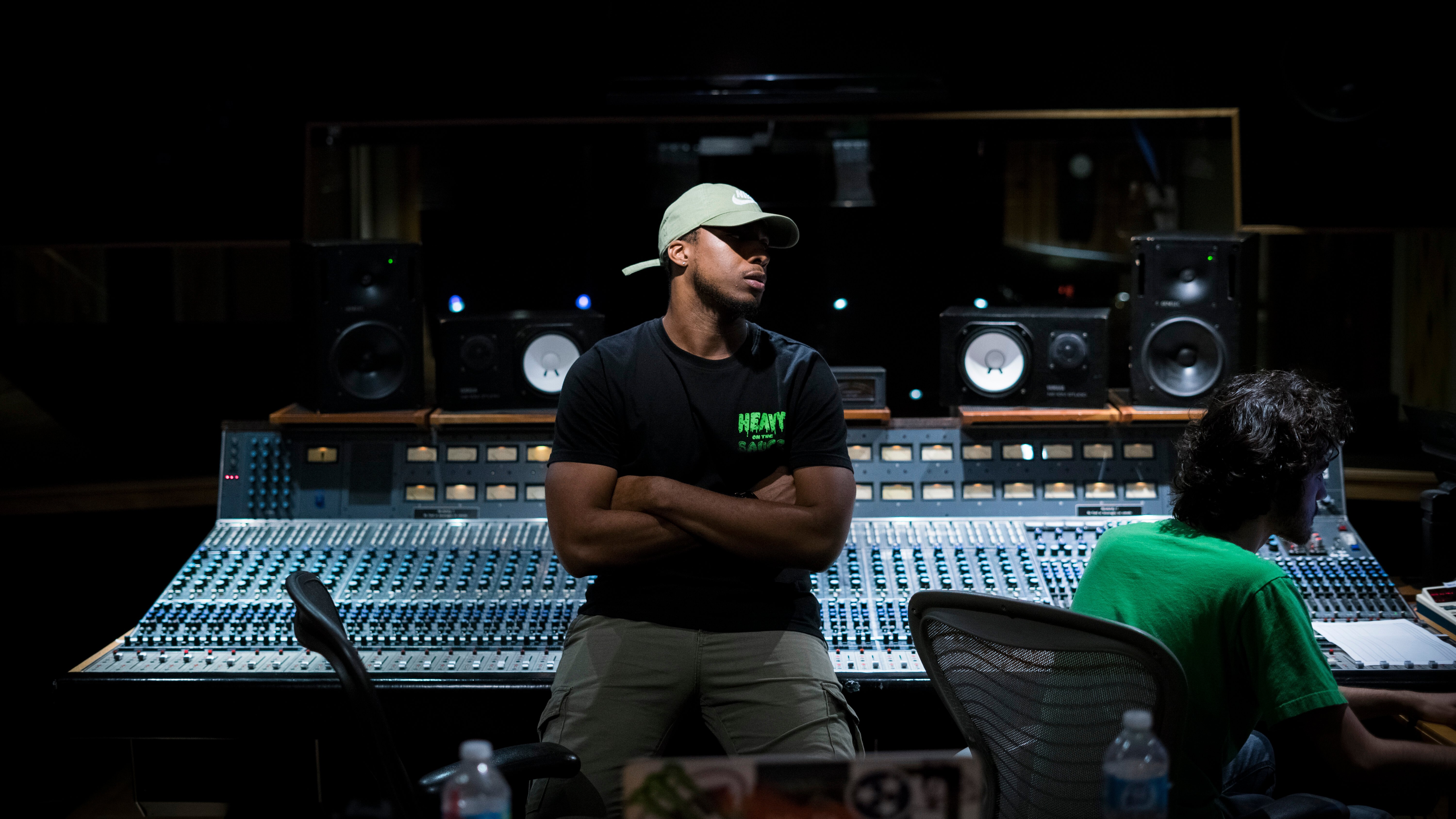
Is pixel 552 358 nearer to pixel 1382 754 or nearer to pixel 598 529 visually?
pixel 598 529

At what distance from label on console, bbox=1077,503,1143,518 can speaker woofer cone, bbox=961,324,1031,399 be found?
1.23ft

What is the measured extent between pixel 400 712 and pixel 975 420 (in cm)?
165

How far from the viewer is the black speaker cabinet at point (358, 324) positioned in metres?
3.32

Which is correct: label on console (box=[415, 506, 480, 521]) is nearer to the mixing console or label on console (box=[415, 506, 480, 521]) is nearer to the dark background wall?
the mixing console

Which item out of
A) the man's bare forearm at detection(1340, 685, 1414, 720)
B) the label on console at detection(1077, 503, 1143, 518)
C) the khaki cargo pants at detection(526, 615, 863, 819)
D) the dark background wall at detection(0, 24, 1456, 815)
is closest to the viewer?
the man's bare forearm at detection(1340, 685, 1414, 720)

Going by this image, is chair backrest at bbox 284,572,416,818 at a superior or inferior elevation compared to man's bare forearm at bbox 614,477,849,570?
inferior

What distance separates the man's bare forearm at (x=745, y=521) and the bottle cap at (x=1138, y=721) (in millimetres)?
992

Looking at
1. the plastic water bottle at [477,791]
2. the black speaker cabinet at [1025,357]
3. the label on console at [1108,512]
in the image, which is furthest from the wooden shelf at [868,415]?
the plastic water bottle at [477,791]

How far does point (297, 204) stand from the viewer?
3.85 meters

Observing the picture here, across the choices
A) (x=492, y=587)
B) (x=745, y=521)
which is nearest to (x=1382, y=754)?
(x=745, y=521)

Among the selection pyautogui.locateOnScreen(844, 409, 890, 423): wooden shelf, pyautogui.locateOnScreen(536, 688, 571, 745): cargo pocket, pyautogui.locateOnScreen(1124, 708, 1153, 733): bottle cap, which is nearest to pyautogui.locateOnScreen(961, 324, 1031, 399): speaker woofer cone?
pyautogui.locateOnScreen(844, 409, 890, 423): wooden shelf

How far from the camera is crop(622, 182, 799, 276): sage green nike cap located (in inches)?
96.5

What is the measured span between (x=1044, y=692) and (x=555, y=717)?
105 centimetres

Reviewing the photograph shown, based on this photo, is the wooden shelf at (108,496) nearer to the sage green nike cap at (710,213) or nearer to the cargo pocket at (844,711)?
the sage green nike cap at (710,213)
